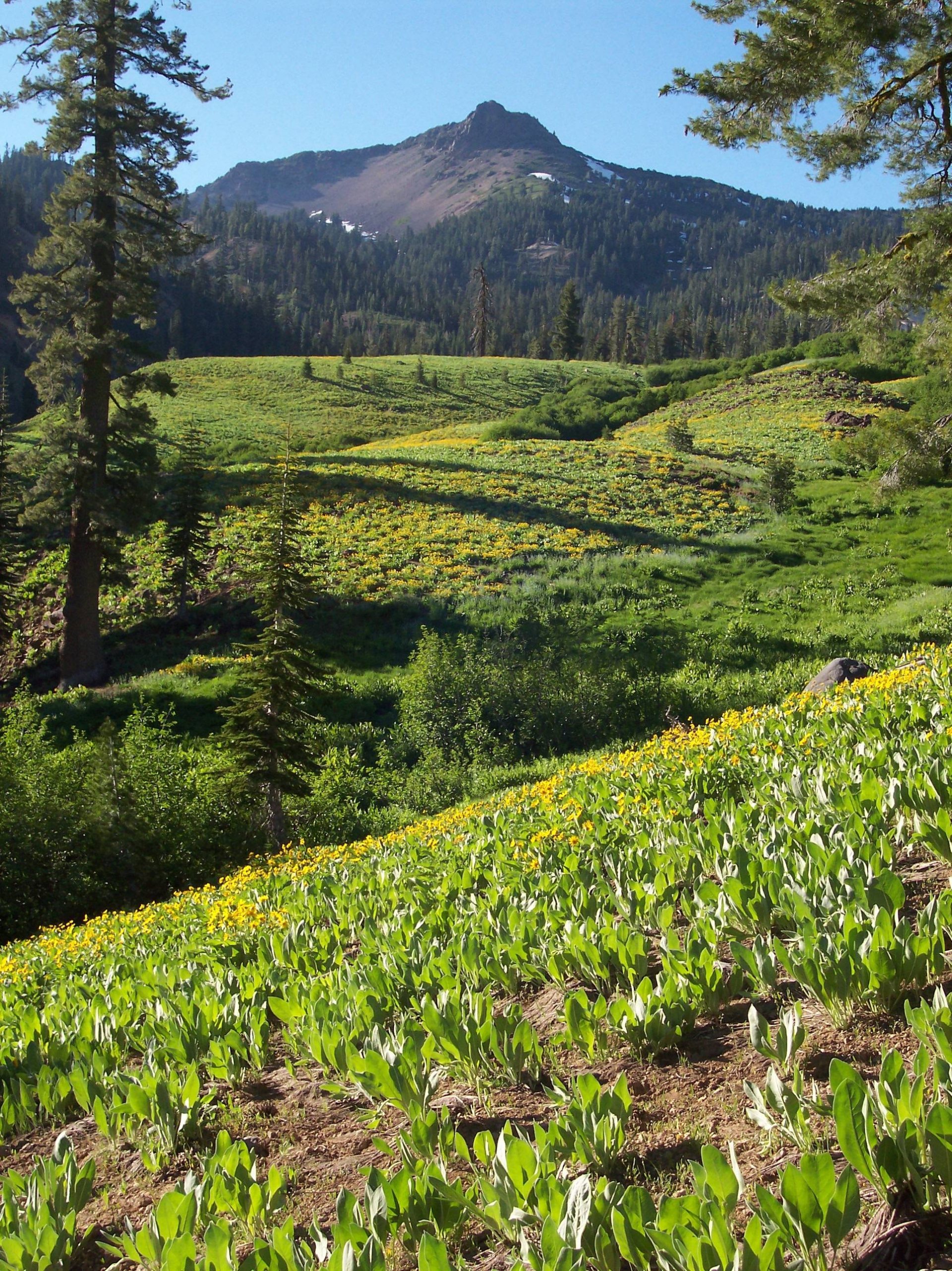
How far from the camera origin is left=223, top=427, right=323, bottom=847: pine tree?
14.0 metres

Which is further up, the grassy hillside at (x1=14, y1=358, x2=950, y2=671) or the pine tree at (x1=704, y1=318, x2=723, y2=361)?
the pine tree at (x1=704, y1=318, x2=723, y2=361)

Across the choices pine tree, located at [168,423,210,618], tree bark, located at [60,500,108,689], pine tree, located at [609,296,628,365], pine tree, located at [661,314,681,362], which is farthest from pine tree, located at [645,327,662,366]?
tree bark, located at [60,500,108,689]

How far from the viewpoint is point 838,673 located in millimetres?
12961

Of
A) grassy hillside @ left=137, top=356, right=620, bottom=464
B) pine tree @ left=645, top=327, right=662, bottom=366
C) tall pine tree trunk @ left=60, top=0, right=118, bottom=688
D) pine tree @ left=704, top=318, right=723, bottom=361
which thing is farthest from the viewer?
pine tree @ left=645, top=327, right=662, bottom=366

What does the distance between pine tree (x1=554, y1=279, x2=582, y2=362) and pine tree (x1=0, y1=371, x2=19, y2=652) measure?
86.1m

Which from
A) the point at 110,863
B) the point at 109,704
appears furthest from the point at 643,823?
the point at 109,704

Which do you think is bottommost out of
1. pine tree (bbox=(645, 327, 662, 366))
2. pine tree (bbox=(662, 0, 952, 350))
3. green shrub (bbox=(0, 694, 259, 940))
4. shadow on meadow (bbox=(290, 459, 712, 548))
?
green shrub (bbox=(0, 694, 259, 940))

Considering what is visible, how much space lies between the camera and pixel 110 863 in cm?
1307

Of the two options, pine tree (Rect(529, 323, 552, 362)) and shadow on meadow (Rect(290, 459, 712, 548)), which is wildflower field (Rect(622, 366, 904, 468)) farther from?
pine tree (Rect(529, 323, 552, 362))

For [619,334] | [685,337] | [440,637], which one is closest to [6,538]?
[440,637]

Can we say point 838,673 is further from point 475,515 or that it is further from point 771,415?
point 771,415

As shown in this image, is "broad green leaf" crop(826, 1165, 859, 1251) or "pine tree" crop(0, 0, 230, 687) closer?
"broad green leaf" crop(826, 1165, 859, 1251)

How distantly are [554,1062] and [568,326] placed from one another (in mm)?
113979

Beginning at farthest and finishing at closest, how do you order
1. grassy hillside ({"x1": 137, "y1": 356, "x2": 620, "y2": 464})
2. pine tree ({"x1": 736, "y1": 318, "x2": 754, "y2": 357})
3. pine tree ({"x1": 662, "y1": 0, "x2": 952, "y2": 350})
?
pine tree ({"x1": 736, "y1": 318, "x2": 754, "y2": 357}), grassy hillside ({"x1": 137, "y1": 356, "x2": 620, "y2": 464}), pine tree ({"x1": 662, "y1": 0, "x2": 952, "y2": 350})
